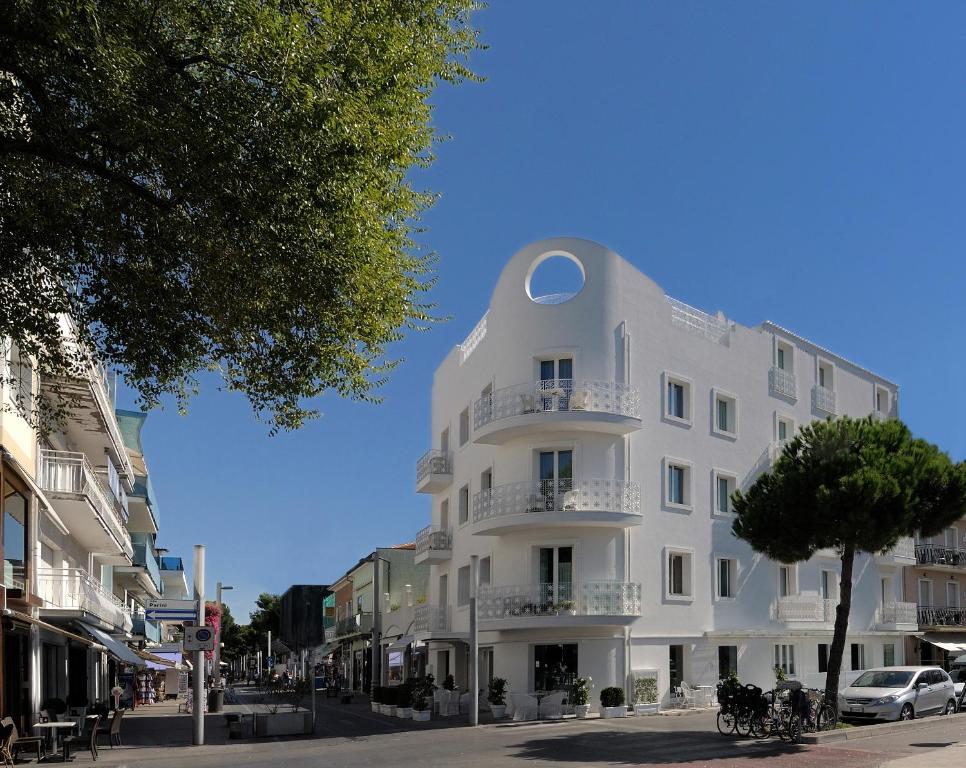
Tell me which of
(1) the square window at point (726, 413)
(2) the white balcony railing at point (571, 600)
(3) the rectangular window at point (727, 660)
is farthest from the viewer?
(1) the square window at point (726, 413)

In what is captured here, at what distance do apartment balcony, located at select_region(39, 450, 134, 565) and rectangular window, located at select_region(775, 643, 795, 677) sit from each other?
23132mm

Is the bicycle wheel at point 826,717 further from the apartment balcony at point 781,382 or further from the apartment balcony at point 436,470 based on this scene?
the apartment balcony at point 436,470

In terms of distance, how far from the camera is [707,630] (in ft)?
113

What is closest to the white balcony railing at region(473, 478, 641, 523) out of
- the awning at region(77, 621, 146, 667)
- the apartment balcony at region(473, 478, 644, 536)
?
the apartment balcony at region(473, 478, 644, 536)

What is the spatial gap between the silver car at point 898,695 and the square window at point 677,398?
998cm

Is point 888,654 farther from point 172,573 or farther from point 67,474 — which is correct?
point 172,573

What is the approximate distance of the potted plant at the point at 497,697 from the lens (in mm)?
31016

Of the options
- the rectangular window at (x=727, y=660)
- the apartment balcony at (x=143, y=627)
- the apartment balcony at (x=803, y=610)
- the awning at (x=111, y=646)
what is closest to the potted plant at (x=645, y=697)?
the rectangular window at (x=727, y=660)

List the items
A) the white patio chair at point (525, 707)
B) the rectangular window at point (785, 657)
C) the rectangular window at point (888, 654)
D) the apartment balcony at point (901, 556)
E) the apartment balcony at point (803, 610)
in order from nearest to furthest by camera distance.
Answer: the white patio chair at point (525, 707), the rectangular window at point (785, 657), the apartment balcony at point (803, 610), the rectangular window at point (888, 654), the apartment balcony at point (901, 556)

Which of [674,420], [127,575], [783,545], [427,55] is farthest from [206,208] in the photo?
[127,575]

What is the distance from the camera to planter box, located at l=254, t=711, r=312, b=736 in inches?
1041

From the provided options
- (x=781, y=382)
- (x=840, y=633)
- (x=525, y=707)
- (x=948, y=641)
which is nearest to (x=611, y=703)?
(x=525, y=707)

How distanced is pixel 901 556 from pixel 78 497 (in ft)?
110

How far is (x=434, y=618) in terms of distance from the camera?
39.2 meters
